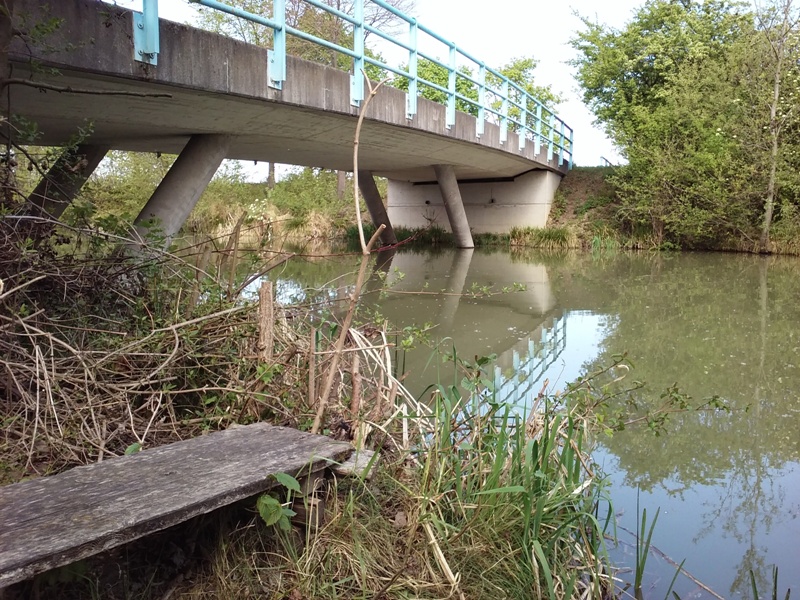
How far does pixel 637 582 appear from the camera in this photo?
79.3 inches

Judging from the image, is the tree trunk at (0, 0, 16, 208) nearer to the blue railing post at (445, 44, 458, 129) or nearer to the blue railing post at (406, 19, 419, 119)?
the blue railing post at (406, 19, 419, 119)

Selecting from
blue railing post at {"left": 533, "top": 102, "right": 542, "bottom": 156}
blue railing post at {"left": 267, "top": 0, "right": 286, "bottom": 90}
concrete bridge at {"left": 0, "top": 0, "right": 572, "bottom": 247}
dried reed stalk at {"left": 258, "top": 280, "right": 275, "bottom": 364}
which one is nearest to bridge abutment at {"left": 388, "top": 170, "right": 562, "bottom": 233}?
blue railing post at {"left": 533, "top": 102, "right": 542, "bottom": 156}

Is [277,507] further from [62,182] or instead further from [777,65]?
[777,65]

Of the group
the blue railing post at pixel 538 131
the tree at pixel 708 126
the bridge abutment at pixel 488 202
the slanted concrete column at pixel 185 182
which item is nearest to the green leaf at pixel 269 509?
the slanted concrete column at pixel 185 182

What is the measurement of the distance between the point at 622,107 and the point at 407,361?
17583 mm

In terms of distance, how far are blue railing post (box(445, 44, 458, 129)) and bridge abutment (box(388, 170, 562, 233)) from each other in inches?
322

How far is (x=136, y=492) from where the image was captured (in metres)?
1.60

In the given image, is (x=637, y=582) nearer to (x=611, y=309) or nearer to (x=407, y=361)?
(x=407, y=361)

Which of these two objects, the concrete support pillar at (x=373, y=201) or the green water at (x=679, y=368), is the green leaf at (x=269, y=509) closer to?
the green water at (x=679, y=368)

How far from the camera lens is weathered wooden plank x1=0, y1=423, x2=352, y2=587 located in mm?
1343

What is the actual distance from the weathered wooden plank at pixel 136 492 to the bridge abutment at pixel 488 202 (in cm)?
1729

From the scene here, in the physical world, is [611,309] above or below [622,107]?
below

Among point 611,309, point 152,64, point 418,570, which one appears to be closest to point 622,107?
point 611,309

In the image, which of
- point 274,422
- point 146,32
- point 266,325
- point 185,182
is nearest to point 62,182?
point 146,32
